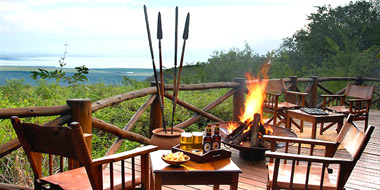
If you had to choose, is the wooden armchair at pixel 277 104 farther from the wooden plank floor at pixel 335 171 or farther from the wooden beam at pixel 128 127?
the wooden beam at pixel 128 127

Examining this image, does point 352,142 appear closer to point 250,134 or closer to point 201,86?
point 250,134

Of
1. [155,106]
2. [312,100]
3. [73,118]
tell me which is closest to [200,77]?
[312,100]

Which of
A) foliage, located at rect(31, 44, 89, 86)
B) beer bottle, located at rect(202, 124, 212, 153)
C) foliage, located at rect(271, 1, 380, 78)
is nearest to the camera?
beer bottle, located at rect(202, 124, 212, 153)

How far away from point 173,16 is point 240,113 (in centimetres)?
248

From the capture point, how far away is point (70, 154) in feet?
5.88

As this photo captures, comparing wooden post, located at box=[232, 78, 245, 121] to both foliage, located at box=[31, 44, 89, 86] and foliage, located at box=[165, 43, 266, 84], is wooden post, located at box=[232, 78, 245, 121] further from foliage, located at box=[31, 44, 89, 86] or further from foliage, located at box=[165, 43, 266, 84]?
foliage, located at box=[165, 43, 266, 84]

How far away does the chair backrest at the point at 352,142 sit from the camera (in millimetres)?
1964

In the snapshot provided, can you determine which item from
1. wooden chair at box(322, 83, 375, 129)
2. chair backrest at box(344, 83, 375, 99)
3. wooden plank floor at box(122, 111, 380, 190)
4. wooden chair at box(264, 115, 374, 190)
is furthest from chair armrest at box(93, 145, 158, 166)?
chair backrest at box(344, 83, 375, 99)

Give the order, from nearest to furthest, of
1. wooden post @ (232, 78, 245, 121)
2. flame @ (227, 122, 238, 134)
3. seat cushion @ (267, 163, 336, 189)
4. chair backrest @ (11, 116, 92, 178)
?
1. chair backrest @ (11, 116, 92, 178)
2. seat cushion @ (267, 163, 336, 189)
3. flame @ (227, 122, 238, 134)
4. wooden post @ (232, 78, 245, 121)

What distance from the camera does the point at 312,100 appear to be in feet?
22.2

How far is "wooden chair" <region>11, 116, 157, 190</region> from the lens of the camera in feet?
5.75

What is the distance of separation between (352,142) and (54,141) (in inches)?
74.4

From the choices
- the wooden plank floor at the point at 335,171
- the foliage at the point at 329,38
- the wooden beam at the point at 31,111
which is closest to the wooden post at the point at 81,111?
the wooden beam at the point at 31,111

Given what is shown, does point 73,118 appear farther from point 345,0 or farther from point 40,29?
point 345,0
